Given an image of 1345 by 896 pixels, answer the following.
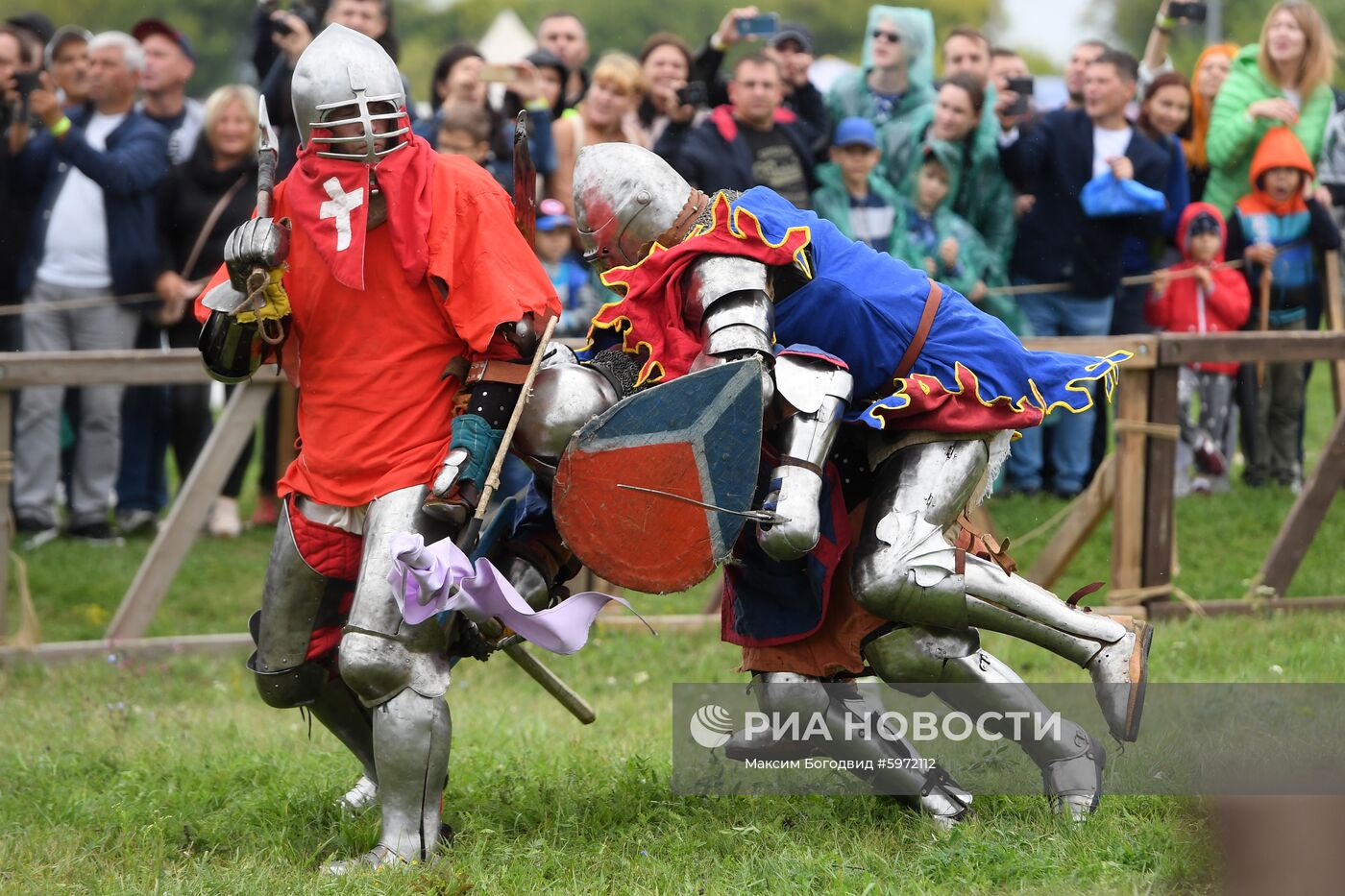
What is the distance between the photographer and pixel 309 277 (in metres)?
4.46

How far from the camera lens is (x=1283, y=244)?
909 cm

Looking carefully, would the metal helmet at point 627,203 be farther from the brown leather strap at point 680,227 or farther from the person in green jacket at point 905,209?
the person in green jacket at point 905,209

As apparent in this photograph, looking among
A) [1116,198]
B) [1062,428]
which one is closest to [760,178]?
[1116,198]

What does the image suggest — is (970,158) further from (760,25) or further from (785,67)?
(760,25)

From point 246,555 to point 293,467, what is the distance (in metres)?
4.24

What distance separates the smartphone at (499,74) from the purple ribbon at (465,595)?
4167mm

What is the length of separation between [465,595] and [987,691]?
1.41 metres

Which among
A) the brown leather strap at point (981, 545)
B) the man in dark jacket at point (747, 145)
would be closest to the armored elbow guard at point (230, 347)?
the brown leather strap at point (981, 545)

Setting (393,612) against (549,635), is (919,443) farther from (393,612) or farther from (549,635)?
(393,612)

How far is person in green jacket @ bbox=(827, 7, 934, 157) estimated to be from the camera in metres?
8.73

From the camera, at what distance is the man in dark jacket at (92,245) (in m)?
8.42

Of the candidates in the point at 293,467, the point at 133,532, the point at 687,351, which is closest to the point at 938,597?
the point at 687,351

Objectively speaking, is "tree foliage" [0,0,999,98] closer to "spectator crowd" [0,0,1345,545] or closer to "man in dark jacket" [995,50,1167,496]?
"spectator crowd" [0,0,1345,545]

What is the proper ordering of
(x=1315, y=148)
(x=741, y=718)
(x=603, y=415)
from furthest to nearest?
(x=1315, y=148)
(x=741, y=718)
(x=603, y=415)
